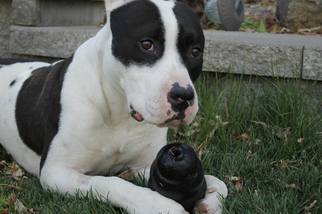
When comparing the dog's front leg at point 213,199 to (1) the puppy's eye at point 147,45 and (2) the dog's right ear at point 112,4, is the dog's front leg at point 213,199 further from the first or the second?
(2) the dog's right ear at point 112,4

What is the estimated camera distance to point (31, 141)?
11.7 feet

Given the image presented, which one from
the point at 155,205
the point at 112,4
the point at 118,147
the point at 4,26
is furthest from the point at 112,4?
the point at 4,26

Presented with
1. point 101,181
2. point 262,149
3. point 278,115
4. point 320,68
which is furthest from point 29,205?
point 320,68

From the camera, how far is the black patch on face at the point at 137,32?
273 cm

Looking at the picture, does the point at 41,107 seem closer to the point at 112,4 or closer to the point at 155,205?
the point at 112,4

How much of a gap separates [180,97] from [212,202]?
0.56m

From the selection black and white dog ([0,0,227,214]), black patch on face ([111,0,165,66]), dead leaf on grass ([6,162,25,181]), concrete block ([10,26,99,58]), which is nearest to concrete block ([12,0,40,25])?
concrete block ([10,26,99,58])

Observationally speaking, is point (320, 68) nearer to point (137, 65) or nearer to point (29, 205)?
point (137, 65)

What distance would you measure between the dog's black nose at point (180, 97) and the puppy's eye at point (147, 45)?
25 cm

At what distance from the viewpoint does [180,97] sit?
256cm

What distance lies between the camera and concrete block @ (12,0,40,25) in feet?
17.9

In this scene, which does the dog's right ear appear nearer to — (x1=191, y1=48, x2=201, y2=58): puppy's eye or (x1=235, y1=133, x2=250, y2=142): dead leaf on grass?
(x1=191, y1=48, x2=201, y2=58): puppy's eye

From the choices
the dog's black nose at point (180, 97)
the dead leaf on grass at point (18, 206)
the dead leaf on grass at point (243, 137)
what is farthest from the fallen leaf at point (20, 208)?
the dead leaf on grass at point (243, 137)

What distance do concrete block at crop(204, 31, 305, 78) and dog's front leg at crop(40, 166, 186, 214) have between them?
73.6 inches
